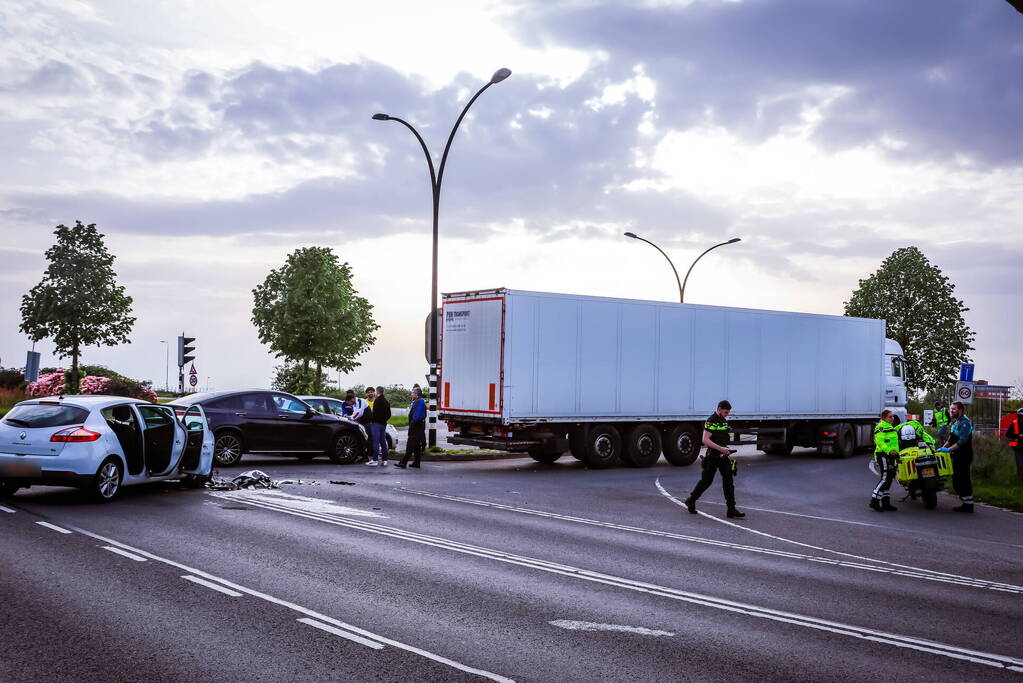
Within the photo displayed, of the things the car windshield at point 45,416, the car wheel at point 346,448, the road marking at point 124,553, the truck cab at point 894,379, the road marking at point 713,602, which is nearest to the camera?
the road marking at point 713,602

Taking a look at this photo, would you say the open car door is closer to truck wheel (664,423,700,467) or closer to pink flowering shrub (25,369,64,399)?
truck wheel (664,423,700,467)

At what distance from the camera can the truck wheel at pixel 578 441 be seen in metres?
22.3

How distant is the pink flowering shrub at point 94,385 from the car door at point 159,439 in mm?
20678

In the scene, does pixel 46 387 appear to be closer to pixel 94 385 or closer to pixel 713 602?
pixel 94 385

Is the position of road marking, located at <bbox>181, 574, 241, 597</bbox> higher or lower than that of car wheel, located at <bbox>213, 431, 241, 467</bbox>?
lower

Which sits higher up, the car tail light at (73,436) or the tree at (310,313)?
the tree at (310,313)

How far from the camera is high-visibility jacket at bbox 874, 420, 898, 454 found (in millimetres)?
16578

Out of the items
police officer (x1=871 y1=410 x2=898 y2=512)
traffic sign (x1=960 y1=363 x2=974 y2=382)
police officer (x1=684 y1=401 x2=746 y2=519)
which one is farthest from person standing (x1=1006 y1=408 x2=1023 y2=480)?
police officer (x1=684 y1=401 x2=746 y2=519)

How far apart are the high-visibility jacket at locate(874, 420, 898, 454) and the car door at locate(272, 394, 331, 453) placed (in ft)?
36.0

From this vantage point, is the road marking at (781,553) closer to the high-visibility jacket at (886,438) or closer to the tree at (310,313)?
the high-visibility jacket at (886,438)

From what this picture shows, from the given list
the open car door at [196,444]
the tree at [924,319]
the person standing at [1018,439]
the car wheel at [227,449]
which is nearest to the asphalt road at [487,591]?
the open car door at [196,444]

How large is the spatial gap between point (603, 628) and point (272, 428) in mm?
14436

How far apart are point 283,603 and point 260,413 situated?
13.2m

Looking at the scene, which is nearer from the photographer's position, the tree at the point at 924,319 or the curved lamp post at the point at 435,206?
the curved lamp post at the point at 435,206
